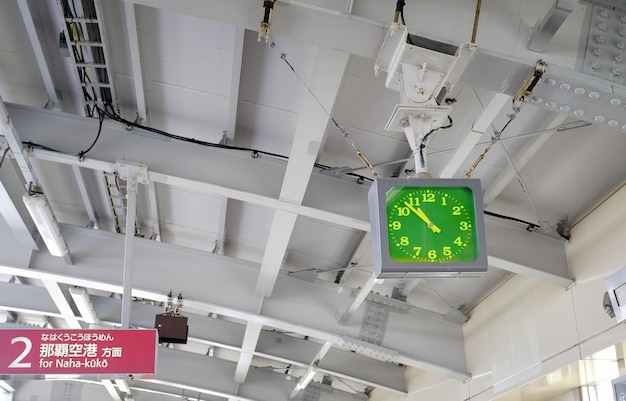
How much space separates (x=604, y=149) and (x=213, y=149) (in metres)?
3.15

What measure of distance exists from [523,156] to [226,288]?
360 cm

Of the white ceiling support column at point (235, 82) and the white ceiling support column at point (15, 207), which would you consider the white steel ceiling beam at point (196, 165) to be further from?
the white ceiling support column at point (15, 207)

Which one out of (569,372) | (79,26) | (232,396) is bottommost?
(569,372)

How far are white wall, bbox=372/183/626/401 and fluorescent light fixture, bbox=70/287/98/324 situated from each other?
471 cm

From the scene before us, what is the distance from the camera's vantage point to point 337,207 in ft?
18.1

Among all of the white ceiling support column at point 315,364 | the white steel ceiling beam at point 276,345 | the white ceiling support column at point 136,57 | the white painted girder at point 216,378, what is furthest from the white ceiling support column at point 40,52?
the white painted girder at point 216,378

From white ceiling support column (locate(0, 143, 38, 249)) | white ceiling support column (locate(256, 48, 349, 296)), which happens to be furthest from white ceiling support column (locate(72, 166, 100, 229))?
white ceiling support column (locate(256, 48, 349, 296))

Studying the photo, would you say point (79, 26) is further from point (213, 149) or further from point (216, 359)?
point (216, 359)

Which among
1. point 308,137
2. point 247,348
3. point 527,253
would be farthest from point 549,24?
point 247,348

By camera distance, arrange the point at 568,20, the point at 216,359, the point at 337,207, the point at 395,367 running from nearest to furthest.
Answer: the point at 568,20 < the point at 337,207 < the point at 395,367 < the point at 216,359

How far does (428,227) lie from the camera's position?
9.63 ft

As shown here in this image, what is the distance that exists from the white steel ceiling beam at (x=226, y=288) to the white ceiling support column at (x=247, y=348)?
59 centimetres

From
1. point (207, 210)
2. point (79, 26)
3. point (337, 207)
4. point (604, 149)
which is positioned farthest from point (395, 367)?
point (79, 26)

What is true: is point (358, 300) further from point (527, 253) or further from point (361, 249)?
point (527, 253)
